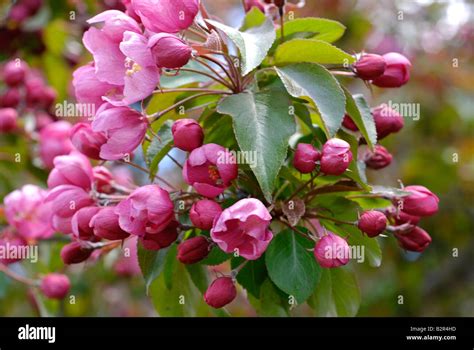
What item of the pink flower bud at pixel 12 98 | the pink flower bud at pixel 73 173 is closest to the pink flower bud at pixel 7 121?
the pink flower bud at pixel 12 98

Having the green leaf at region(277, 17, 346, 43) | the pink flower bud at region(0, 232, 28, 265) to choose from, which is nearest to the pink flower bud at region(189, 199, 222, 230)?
the green leaf at region(277, 17, 346, 43)

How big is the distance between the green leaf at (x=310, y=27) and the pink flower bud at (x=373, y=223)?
46cm

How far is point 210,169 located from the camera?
1.40m

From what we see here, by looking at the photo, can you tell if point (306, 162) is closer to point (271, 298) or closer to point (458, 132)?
point (271, 298)

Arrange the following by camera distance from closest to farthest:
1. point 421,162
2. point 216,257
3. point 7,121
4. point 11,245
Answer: point 216,257, point 11,245, point 7,121, point 421,162

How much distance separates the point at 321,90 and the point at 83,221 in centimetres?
55

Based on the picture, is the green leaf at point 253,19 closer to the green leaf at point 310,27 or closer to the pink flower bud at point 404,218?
Result: the green leaf at point 310,27

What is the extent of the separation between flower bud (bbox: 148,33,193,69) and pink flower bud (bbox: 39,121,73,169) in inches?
48.8

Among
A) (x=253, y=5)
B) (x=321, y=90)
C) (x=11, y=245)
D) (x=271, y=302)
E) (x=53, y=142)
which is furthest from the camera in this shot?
(x=53, y=142)

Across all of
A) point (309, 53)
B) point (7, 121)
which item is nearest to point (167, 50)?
point (309, 53)

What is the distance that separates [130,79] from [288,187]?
411 millimetres

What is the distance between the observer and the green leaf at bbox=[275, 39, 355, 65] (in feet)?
4.95

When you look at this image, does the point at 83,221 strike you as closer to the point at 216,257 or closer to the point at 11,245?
the point at 216,257
